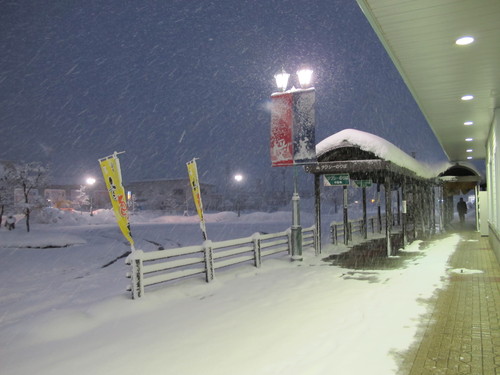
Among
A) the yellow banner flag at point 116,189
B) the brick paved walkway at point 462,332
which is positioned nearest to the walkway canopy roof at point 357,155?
the brick paved walkway at point 462,332

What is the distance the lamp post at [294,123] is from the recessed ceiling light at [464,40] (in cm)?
622

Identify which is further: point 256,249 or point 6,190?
point 6,190

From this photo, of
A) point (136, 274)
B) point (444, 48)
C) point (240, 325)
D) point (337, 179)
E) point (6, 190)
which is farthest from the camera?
point (6, 190)

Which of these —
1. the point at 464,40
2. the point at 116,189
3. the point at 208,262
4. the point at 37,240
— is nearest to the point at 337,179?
the point at 208,262

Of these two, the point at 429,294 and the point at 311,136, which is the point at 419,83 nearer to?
the point at 311,136

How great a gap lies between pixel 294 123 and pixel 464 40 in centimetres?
669

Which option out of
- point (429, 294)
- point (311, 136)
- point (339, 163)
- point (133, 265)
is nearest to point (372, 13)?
point (429, 294)

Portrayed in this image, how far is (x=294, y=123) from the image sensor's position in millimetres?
Answer: 13883

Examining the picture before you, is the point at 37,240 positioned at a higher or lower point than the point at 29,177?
lower

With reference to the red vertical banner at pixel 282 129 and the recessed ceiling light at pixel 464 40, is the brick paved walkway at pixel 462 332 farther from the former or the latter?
the red vertical banner at pixel 282 129

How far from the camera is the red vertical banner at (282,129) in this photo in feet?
45.6

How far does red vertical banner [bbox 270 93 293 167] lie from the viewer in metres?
13.9

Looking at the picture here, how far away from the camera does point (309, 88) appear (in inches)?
549

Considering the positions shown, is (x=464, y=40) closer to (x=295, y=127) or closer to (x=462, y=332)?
(x=462, y=332)
